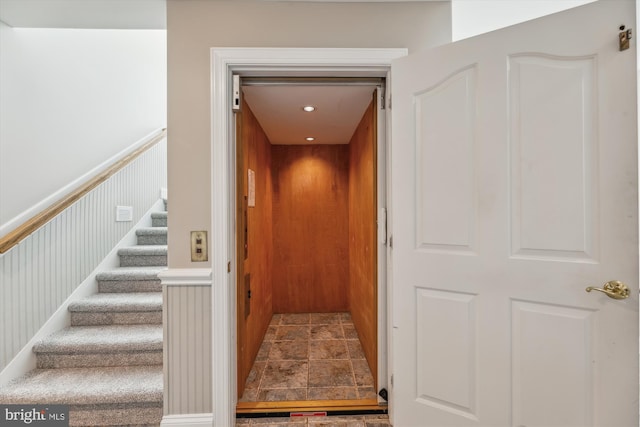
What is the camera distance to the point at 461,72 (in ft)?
4.26

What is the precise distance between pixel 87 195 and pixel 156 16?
5.48 ft

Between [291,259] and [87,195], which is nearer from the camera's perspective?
[87,195]

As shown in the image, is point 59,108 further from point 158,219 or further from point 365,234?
point 365,234

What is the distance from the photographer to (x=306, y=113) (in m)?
2.42

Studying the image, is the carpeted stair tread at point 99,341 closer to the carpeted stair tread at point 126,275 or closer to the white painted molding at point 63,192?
the carpeted stair tread at point 126,275

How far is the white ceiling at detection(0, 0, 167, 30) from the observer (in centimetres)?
148

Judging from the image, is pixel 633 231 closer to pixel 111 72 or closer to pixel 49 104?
pixel 49 104

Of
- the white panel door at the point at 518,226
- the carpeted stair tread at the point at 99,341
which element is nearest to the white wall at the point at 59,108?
the carpeted stair tread at the point at 99,341

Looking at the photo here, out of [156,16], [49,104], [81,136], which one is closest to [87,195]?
[81,136]

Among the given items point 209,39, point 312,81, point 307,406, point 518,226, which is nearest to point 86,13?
point 209,39

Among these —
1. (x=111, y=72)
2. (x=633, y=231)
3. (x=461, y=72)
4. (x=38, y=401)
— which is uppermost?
(x=111, y=72)

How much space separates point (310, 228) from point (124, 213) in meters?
1.98

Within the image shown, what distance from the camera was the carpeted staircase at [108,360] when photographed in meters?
1.64

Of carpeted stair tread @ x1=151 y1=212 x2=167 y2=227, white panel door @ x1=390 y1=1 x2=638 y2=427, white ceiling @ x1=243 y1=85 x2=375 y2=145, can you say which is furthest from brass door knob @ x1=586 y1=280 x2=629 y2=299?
carpeted stair tread @ x1=151 y1=212 x2=167 y2=227
